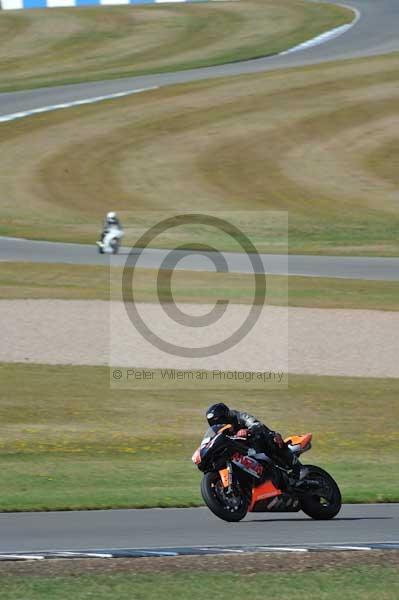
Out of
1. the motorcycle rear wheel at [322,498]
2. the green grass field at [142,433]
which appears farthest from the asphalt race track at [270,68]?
the motorcycle rear wheel at [322,498]

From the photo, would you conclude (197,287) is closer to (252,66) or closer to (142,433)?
(142,433)

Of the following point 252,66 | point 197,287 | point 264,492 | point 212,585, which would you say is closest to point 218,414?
point 264,492

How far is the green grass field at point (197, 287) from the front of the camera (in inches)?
1145

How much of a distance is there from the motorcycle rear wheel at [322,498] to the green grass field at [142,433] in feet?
3.41

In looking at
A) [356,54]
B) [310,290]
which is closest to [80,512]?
[310,290]

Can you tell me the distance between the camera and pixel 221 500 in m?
12.5

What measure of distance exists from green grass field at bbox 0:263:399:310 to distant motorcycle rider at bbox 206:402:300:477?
620 inches

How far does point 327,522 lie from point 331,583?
250 centimetres

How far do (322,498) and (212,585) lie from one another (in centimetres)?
291

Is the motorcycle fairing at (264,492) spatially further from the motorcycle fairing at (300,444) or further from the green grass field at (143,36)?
the green grass field at (143,36)

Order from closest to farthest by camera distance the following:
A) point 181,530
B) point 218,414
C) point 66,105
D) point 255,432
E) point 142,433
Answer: point 181,530
point 218,414
point 255,432
point 142,433
point 66,105

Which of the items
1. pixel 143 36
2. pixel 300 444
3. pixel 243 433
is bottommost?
pixel 300 444

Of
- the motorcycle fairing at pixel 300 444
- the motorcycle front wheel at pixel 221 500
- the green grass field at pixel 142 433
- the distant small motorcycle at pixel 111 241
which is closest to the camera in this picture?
the motorcycle front wheel at pixel 221 500

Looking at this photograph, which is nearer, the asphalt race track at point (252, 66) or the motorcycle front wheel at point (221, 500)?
the motorcycle front wheel at point (221, 500)
